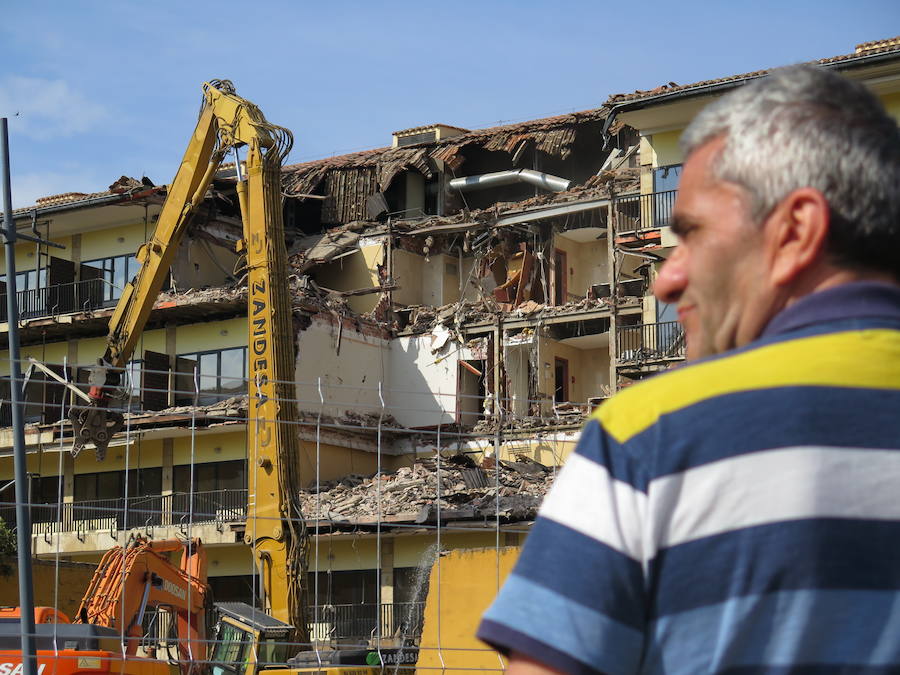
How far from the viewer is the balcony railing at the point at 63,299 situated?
138 ft

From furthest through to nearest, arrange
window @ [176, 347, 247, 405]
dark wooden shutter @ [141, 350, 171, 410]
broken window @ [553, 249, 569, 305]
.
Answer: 1. broken window @ [553, 249, 569, 305]
2. window @ [176, 347, 247, 405]
3. dark wooden shutter @ [141, 350, 171, 410]

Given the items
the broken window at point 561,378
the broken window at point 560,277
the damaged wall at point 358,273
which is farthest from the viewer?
the damaged wall at point 358,273

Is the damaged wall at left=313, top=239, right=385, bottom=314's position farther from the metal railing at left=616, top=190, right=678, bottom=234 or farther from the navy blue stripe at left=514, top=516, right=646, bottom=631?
the navy blue stripe at left=514, top=516, right=646, bottom=631

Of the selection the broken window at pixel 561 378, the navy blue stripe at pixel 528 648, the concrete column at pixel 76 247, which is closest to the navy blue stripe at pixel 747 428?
the navy blue stripe at pixel 528 648

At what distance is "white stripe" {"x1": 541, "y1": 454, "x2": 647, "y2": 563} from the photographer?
1.69 m

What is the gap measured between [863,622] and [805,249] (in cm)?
50

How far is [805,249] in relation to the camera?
72.0 inches

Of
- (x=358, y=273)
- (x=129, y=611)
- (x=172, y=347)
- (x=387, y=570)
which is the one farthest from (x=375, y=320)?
(x=129, y=611)

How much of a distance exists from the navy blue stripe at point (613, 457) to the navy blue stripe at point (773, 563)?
3.9 inches

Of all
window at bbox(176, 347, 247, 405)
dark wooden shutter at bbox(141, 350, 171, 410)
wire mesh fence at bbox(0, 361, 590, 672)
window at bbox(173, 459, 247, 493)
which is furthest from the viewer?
window at bbox(176, 347, 247, 405)

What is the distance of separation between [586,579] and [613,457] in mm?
159

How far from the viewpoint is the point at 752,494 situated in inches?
65.9

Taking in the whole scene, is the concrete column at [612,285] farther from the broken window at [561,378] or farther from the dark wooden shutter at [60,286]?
the dark wooden shutter at [60,286]

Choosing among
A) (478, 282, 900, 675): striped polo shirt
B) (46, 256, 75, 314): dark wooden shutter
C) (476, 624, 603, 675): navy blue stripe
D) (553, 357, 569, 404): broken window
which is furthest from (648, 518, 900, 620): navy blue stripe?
(46, 256, 75, 314): dark wooden shutter
